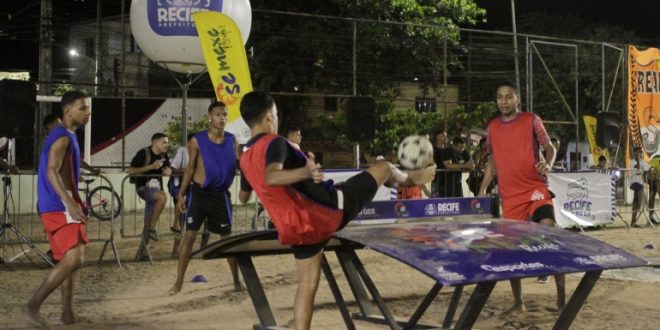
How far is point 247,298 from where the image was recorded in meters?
8.74

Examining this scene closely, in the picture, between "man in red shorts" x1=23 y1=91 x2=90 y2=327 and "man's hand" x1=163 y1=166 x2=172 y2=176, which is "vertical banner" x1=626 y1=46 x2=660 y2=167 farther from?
"man in red shorts" x1=23 y1=91 x2=90 y2=327

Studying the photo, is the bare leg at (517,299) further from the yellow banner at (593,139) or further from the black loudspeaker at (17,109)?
the yellow banner at (593,139)

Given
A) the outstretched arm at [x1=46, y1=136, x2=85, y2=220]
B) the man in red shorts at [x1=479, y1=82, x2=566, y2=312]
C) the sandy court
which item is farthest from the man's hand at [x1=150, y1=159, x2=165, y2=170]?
the man in red shorts at [x1=479, y1=82, x2=566, y2=312]

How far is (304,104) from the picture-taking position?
28594 millimetres

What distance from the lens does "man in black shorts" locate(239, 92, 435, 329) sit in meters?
5.23

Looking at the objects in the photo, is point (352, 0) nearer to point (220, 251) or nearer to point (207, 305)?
point (207, 305)

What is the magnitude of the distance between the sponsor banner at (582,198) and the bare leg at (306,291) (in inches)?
459

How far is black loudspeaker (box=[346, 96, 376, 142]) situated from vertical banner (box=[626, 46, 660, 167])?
632 cm

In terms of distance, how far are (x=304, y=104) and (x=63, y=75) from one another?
20.9m

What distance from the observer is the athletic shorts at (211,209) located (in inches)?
360

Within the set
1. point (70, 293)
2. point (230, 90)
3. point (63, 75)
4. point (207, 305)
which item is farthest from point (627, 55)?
point (63, 75)

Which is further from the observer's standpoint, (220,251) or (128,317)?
(128,317)

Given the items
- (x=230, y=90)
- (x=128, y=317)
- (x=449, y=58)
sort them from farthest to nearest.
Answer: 1. (x=449, y=58)
2. (x=230, y=90)
3. (x=128, y=317)

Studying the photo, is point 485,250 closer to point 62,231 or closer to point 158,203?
point 62,231
